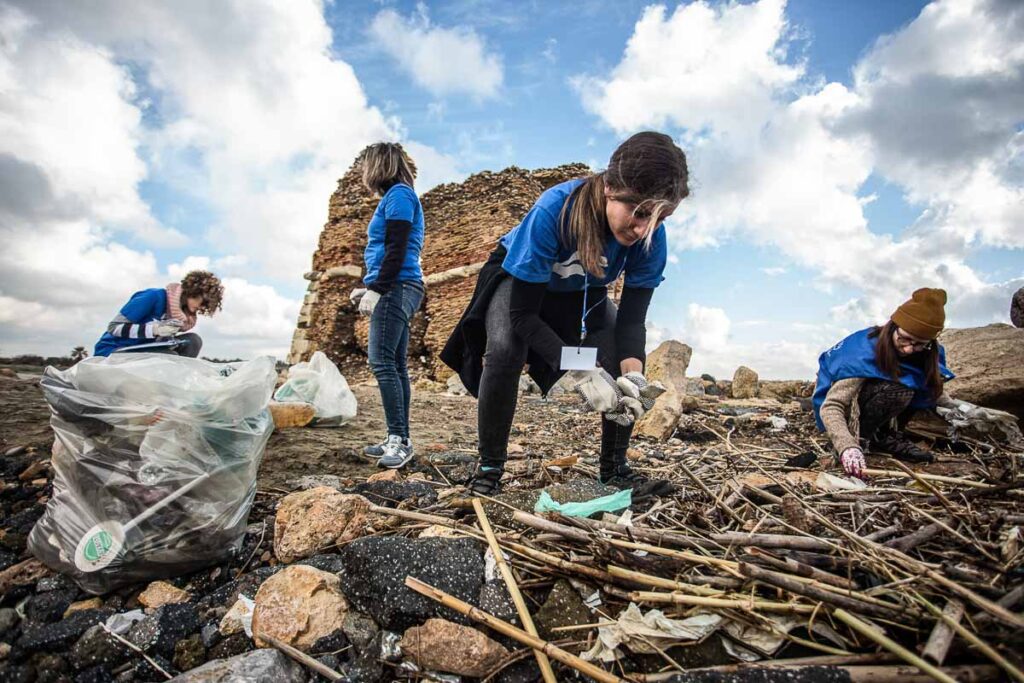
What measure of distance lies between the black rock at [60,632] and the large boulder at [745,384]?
22.3 feet

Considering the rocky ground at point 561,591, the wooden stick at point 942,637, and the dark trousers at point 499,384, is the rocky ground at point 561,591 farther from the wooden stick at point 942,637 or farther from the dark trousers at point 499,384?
the dark trousers at point 499,384

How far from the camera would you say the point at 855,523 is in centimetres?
136

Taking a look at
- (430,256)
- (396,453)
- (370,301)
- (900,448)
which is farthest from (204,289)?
(430,256)

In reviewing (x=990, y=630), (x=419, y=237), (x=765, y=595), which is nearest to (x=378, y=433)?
(x=419, y=237)

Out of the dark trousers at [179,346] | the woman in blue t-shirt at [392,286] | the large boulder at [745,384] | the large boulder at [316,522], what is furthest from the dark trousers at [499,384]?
the large boulder at [745,384]

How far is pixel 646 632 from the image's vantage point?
1.05 metres

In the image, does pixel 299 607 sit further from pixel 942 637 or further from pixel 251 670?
pixel 942 637

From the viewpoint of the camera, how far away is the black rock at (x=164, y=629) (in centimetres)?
135

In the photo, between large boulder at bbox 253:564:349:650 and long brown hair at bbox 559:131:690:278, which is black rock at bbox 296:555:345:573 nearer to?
large boulder at bbox 253:564:349:650

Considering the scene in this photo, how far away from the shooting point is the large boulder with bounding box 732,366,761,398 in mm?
6500

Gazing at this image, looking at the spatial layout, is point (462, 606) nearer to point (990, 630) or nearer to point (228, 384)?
point (990, 630)

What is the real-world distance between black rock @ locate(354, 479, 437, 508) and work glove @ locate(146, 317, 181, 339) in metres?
2.22

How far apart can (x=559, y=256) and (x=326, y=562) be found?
146cm

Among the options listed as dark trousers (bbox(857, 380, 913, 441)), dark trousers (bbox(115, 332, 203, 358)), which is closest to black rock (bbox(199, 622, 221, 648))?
dark trousers (bbox(115, 332, 203, 358))
